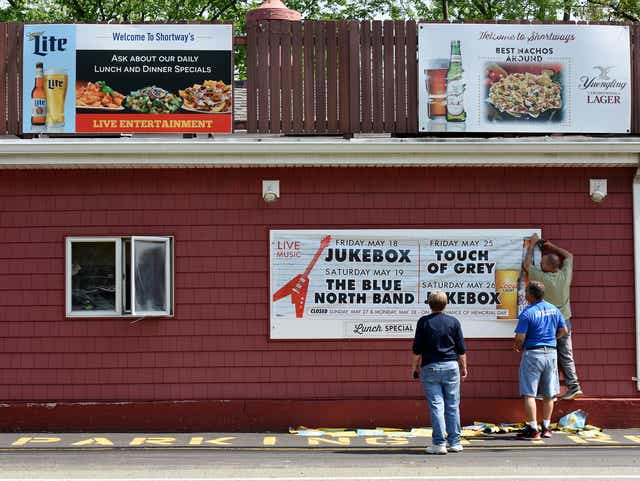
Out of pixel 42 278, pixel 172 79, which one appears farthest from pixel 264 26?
pixel 42 278

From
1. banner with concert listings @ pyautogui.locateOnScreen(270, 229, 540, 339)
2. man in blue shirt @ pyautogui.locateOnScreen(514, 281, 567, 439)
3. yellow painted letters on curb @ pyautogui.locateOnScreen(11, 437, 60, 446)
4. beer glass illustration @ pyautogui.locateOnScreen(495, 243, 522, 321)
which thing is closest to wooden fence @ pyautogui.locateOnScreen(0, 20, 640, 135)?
banner with concert listings @ pyautogui.locateOnScreen(270, 229, 540, 339)

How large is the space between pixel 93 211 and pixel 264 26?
294 centimetres

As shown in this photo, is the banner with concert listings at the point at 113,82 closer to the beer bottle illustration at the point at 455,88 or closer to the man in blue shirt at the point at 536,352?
the beer bottle illustration at the point at 455,88

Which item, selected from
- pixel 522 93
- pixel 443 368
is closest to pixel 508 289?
pixel 443 368

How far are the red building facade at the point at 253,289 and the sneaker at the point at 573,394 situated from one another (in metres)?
0.18

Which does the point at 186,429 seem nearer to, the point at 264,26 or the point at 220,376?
the point at 220,376

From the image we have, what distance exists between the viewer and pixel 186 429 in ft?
38.4

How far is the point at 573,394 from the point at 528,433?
3.46 ft

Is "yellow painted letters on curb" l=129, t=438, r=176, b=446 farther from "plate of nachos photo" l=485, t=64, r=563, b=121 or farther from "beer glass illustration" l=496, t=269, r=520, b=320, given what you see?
"plate of nachos photo" l=485, t=64, r=563, b=121

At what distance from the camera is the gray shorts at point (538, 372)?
36.1 feet

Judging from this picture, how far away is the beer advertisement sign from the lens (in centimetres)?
1182

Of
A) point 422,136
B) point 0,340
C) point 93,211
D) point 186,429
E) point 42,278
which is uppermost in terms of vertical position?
point 422,136

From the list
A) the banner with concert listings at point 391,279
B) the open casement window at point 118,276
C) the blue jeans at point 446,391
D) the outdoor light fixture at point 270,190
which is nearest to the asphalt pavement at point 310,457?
the blue jeans at point 446,391

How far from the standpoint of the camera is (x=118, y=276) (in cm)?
1187
